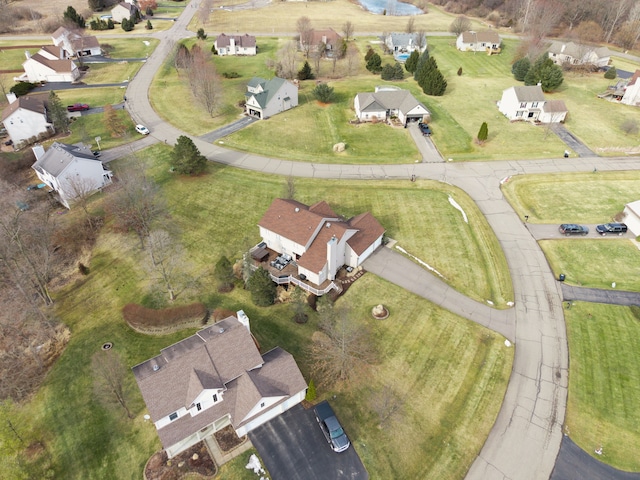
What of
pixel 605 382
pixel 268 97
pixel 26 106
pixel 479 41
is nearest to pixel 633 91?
pixel 479 41

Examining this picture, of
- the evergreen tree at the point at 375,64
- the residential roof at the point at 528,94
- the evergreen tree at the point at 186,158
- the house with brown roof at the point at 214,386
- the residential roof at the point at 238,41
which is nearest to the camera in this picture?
the house with brown roof at the point at 214,386

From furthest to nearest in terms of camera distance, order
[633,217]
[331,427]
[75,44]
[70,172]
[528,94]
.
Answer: [75,44] → [528,94] → [70,172] → [633,217] → [331,427]

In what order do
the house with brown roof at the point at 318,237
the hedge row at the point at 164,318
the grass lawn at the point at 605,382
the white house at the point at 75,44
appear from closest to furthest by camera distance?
the grass lawn at the point at 605,382, the hedge row at the point at 164,318, the house with brown roof at the point at 318,237, the white house at the point at 75,44

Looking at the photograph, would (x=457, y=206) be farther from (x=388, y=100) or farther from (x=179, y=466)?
(x=179, y=466)

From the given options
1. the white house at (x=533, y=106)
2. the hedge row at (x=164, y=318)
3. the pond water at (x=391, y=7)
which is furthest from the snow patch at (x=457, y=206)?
the pond water at (x=391, y=7)

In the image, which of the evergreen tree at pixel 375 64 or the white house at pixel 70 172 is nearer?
the white house at pixel 70 172

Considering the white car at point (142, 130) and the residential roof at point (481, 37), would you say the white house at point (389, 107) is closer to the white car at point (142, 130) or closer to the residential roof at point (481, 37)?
the white car at point (142, 130)

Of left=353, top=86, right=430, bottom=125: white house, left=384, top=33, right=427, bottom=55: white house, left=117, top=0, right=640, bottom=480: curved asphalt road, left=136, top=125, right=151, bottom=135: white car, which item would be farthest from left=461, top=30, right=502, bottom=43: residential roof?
left=136, top=125, right=151, bottom=135: white car
